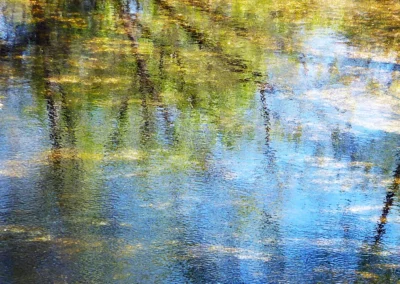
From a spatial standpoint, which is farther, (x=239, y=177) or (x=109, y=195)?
(x=239, y=177)

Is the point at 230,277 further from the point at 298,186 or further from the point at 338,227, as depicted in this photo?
the point at 298,186

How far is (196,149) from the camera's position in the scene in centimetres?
564

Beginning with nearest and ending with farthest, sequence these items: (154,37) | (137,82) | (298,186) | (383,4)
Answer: (298,186), (137,82), (154,37), (383,4)

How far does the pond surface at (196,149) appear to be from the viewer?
164 inches

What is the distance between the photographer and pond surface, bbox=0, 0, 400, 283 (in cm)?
417

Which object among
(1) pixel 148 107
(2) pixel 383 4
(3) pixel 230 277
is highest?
(2) pixel 383 4

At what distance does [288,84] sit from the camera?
7.17m

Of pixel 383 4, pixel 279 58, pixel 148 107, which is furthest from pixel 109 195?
pixel 383 4

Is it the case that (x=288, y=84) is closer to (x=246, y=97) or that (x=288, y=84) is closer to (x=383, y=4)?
(x=246, y=97)

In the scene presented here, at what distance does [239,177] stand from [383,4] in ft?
22.4

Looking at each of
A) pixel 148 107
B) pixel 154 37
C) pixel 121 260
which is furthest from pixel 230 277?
pixel 154 37

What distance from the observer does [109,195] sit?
4809 millimetres

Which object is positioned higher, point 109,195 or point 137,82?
point 137,82

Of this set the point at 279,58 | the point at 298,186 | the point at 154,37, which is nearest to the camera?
the point at 298,186
